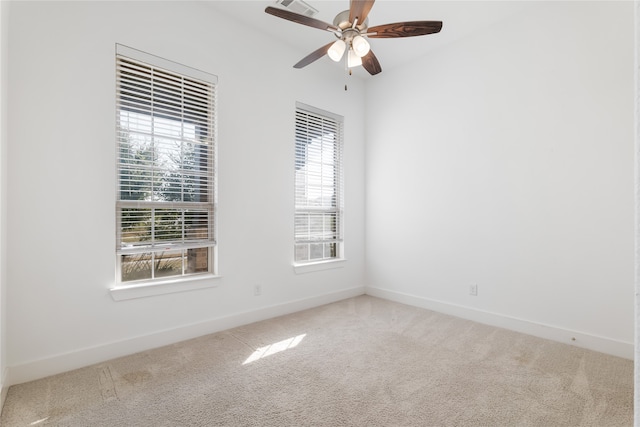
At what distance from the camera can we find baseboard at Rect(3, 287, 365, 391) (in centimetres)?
215

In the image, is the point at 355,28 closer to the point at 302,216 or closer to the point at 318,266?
the point at 302,216

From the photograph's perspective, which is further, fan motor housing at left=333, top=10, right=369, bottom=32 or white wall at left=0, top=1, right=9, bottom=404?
fan motor housing at left=333, top=10, right=369, bottom=32

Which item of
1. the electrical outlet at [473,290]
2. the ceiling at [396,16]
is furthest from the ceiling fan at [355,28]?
the electrical outlet at [473,290]

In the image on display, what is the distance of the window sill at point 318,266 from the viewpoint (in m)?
3.71

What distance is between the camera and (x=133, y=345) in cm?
255

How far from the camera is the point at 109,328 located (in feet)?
8.05

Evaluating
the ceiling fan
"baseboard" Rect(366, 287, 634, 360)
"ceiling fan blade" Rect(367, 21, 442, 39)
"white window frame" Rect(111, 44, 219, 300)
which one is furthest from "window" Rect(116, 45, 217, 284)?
"baseboard" Rect(366, 287, 634, 360)

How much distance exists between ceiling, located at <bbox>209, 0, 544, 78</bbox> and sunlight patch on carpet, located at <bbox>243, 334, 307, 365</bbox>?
9.88 feet

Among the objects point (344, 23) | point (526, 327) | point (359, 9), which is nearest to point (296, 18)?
point (344, 23)

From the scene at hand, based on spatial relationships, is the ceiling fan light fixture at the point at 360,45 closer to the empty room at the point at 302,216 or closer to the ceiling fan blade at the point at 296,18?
the empty room at the point at 302,216

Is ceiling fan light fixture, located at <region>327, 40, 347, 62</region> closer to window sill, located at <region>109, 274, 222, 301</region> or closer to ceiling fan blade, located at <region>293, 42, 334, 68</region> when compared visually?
ceiling fan blade, located at <region>293, 42, 334, 68</region>

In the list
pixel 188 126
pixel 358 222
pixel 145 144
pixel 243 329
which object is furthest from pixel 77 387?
pixel 358 222

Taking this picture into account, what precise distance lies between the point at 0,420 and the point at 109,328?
76 cm

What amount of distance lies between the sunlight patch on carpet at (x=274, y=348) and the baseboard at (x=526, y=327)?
5.48 ft
